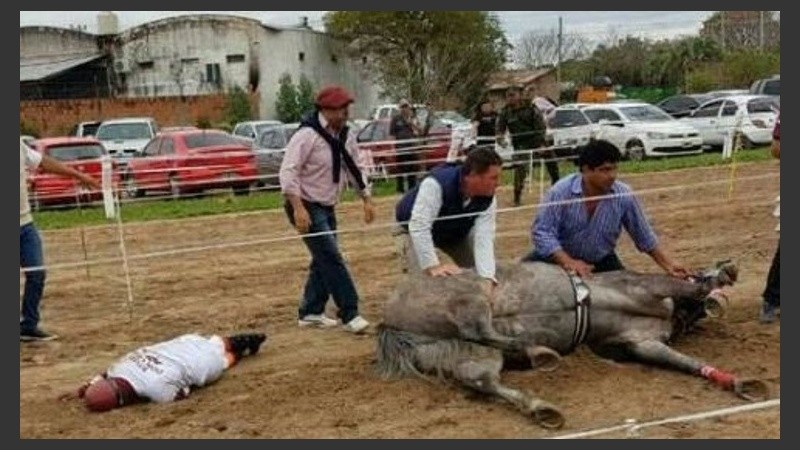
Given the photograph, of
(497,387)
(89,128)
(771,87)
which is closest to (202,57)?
(89,128)

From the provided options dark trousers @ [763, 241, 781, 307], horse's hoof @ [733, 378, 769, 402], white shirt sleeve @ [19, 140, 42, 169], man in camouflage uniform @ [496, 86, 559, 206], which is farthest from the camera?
man in camouflage uniform @ [496, 86, 559, 206]

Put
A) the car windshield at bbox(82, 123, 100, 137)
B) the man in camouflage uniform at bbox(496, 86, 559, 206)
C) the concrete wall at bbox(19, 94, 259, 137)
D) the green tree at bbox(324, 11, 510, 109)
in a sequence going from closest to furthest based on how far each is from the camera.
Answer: the man in camouflage uniform at bbox(496, 86, 559, 206), the car windshield at bbox(82, 123, 100, 137), the green tree at bbox(324, 11, 510, 109), the concrete wall at bbox(19, 94, 259, 137)

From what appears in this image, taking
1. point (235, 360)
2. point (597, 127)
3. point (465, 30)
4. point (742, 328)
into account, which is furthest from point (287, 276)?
point (465, 30)

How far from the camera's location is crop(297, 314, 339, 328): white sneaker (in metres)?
7.23

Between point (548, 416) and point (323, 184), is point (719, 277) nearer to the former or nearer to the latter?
point (548, 416)

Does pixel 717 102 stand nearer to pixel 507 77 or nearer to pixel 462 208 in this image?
pixel 507 77

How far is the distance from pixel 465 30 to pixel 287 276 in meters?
29.7

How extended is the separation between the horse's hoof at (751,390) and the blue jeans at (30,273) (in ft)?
14.4

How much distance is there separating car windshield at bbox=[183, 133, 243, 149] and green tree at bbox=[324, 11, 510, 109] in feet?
28.4

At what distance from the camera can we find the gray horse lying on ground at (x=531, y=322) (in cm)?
553

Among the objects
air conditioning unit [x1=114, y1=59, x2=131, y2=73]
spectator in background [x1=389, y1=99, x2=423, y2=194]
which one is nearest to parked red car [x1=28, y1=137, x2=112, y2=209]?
spectator in background [x1=389, y1=99, x2=423, y2=194]

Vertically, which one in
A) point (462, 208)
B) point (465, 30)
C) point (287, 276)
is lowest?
point (287, 276)

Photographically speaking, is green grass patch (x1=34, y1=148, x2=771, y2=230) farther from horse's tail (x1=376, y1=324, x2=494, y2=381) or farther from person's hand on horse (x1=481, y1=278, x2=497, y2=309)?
person's hand on horse (x1=481, y1=278, x2=497, y2=309)

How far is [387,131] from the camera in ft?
68.4
